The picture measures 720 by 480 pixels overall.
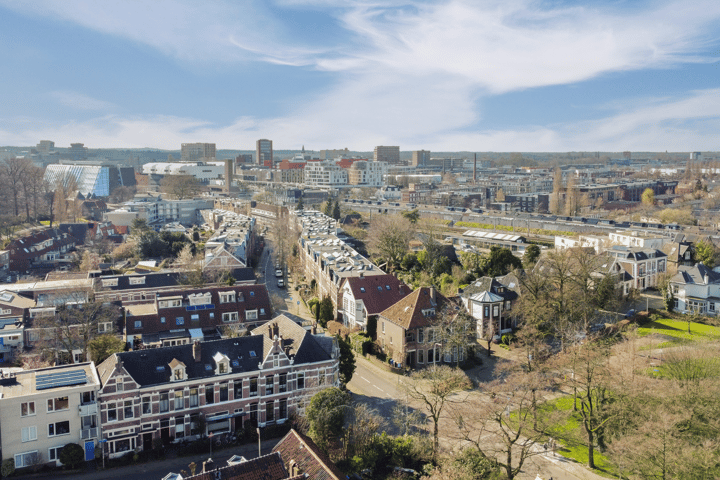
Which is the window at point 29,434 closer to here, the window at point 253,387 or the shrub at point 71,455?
the shrub at point 71,455

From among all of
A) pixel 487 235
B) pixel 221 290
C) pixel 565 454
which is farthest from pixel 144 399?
pixel 487 235

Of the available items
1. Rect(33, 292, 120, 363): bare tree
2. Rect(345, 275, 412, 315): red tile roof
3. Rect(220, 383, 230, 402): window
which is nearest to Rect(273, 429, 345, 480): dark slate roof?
Rect(220, 383, 230, 402): window

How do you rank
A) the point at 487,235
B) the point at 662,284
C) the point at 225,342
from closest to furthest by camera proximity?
the point at 225,342 → the point at 662,284 → the point at 487,235

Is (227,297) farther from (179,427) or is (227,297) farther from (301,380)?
(179,427)

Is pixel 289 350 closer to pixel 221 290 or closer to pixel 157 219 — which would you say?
pixel 221 290

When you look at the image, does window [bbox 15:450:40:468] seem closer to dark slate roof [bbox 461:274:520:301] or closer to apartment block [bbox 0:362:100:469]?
→ apartment block [bbox 0:362:100:469]

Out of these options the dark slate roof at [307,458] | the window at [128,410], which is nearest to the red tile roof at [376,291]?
the window at [128,410]
